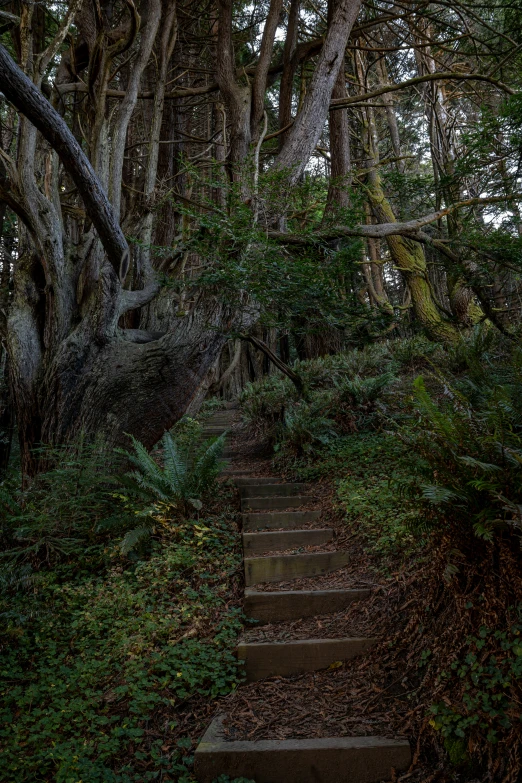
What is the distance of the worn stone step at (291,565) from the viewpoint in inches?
167

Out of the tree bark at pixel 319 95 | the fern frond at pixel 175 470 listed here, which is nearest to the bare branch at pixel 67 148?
the fern frond at pixel 175 470

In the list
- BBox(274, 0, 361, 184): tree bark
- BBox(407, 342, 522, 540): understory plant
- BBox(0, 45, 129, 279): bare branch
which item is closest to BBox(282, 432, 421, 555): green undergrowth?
BBox(407, 342, 522, 540): understory plant

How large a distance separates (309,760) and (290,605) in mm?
1260

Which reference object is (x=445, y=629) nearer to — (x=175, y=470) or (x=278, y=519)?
(x=278, y=519)

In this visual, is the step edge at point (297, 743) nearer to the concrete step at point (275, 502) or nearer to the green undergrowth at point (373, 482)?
the green undergrowth at point (373, 482)

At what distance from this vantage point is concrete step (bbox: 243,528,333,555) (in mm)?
4652

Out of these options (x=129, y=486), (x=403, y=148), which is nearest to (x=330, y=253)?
(x=129, y=486)

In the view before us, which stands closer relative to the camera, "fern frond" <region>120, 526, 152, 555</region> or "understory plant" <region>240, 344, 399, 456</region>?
"fern frond" <region>120, 526, 152, 555</region>

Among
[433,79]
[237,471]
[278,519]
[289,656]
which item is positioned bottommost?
[289,656]

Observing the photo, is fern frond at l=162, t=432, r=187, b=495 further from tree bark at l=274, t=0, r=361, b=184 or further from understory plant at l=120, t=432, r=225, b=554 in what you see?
tree bark at l=274, t=0, r=361, b=184

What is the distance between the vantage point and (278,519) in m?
5.12

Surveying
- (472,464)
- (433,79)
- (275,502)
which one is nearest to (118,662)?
(275,502)

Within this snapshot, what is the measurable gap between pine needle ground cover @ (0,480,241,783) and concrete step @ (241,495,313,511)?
799mm

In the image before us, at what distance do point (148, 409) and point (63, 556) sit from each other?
1.80 meters
